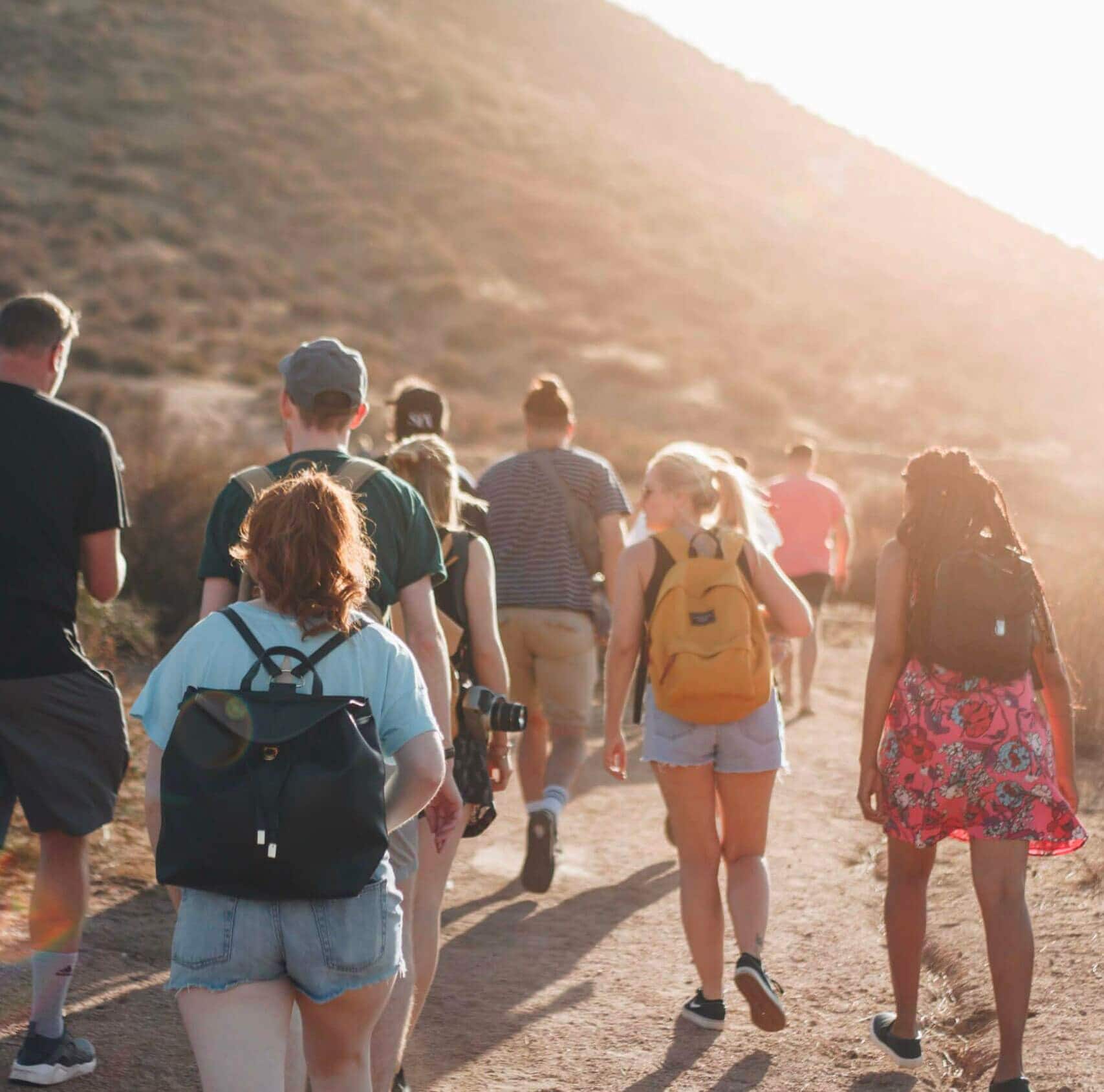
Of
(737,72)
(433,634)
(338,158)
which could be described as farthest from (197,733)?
(737,72)

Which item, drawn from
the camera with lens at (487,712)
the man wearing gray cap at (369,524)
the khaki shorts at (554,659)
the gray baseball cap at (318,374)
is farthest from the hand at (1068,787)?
the khaki shorts at (554,659)

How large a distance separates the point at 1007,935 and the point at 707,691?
1.09 m

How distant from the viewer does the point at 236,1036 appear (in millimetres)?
2592

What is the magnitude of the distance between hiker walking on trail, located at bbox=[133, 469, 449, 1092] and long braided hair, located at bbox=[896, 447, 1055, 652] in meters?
1.84

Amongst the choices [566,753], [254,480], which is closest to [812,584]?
[566,753]

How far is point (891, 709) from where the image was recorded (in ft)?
14.0

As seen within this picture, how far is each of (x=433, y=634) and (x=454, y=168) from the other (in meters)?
53.6

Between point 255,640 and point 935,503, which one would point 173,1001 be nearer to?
point 255,640

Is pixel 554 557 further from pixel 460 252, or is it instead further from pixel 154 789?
pixel 460 252

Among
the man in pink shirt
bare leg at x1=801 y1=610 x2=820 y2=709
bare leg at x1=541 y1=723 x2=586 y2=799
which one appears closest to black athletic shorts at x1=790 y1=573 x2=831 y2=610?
the man in pink shirt

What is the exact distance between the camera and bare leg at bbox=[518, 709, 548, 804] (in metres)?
6.58

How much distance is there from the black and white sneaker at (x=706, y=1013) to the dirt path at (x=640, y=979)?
0.05 meters

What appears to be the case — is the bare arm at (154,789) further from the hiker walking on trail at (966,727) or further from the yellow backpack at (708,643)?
the hiker walking on trail at (966,727)

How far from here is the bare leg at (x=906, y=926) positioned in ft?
14.0
